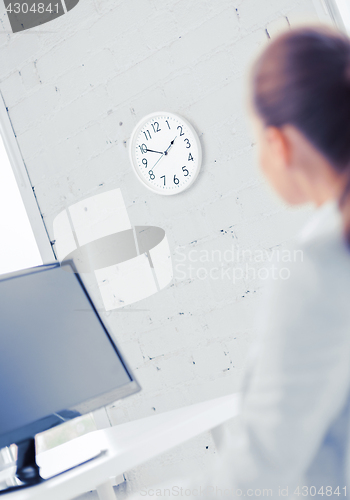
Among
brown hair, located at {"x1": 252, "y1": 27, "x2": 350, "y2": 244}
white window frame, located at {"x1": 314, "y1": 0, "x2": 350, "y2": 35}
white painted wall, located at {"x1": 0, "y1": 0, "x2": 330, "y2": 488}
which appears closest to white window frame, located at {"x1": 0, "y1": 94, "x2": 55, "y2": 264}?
white painted wall, located at {"x1": 0, "y1": 0, "x2": 330, "y2": 488}

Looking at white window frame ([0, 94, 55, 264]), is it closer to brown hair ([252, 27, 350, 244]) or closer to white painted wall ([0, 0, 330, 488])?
white painted wall ([0, 0, 330, 488])

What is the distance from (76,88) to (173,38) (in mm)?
530

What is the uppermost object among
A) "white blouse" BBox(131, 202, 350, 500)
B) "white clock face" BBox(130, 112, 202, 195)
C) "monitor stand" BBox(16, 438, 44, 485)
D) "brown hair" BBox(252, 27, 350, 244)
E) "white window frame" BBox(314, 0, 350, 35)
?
"white window frame" BBox(314, 0, 350, 35)

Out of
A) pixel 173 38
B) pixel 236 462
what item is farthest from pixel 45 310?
pixel 173 38

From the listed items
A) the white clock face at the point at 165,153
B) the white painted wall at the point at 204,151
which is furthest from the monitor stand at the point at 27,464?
the white clock face at the point at 165,153

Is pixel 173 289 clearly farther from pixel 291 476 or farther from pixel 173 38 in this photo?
pixel 291 476

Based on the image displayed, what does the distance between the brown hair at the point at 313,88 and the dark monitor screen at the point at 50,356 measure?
0.67 metres

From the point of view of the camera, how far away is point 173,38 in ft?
6.29

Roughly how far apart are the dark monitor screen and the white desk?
0.10m

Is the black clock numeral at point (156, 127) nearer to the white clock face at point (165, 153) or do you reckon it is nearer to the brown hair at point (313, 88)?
the white clock face at point (165, 153)

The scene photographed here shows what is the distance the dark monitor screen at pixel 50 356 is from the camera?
0.89 meters

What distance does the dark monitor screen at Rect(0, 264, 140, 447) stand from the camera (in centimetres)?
89

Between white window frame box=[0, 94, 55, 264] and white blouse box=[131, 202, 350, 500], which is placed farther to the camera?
white window frame box=[0, 94, 55, 264]

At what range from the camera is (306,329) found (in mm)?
494
